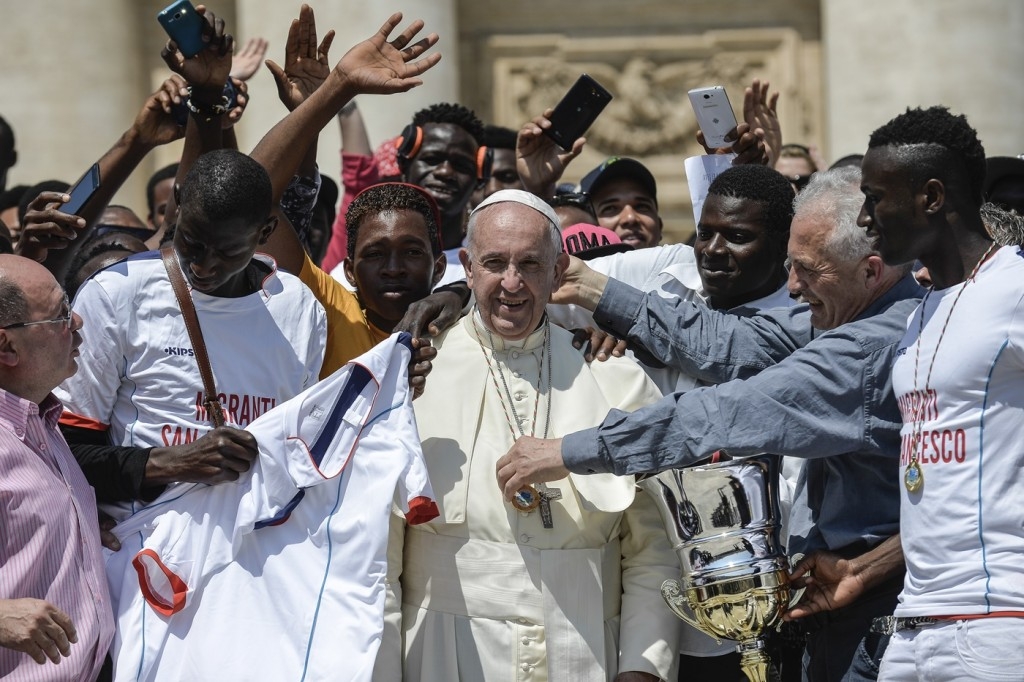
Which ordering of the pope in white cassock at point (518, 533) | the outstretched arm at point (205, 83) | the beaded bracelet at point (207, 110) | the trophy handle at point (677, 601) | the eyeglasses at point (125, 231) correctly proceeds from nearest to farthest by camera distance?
the trophy handle at point (677, 601), the pope in white cassock at point (518, 533), the outstretched arm at point (205, 83), the beaded bracelet at point (207, 110), the eyeglasses at point (125, 231)

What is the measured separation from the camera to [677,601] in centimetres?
438

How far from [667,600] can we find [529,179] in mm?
2245

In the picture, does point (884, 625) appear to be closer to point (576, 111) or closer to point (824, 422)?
point (824, 422)

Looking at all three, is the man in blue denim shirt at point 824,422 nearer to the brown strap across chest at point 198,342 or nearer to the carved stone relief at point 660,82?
the brown strap across chest at point 198,342

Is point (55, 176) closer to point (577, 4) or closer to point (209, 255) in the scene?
point (577, 4)

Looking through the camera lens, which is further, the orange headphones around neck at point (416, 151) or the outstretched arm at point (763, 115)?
the orange headphones around neck at point (416, 151)

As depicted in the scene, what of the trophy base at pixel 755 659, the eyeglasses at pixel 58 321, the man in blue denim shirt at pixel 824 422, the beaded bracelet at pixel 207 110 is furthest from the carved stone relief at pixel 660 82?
the eyeglasses at pixel 58 321

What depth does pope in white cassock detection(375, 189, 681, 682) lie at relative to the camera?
176 inches

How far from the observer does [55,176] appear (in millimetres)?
9656

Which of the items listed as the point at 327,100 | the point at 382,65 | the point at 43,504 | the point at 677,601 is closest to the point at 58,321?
the point at 43,504

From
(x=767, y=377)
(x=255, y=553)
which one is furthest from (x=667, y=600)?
(x=255, y=553)

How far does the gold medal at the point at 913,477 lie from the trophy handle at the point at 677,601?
78 centimetres

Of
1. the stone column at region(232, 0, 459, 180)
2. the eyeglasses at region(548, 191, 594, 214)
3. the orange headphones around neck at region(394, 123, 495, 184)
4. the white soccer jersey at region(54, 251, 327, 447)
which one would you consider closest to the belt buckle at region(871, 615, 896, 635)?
the white soccer jersey at region(54, 251, 327, 447)

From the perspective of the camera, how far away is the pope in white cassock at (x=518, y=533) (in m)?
4.47
